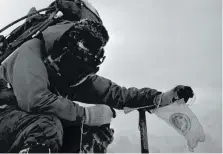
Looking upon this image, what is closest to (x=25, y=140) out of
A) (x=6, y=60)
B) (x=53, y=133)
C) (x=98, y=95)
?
(x=53, y=133)

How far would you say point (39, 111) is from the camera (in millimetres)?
4750

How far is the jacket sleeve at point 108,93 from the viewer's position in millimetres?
5582

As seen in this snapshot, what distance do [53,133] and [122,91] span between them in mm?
1547

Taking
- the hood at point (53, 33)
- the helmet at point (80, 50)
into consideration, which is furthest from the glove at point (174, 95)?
the hood at point (53, 33)

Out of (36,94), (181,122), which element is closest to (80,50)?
(36,94)

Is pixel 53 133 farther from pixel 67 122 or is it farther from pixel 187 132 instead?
pixel 187 132

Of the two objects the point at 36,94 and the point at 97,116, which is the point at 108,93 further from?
the point at 36,94

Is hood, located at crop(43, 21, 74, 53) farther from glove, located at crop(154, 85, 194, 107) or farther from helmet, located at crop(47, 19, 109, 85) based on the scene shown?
glove, located at crop(154, 85, 194, 107)

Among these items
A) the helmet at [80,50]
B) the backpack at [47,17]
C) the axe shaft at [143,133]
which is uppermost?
the backpack at [47,17]

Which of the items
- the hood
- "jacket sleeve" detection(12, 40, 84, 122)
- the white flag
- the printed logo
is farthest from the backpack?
the printed logo

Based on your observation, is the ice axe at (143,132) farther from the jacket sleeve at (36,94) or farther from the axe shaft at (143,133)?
the jacket sleeve at (36,94)

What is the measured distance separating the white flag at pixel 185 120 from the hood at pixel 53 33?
5.39 feet

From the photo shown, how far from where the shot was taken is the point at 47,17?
19.9 ft

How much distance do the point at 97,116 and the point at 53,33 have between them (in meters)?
1.30
